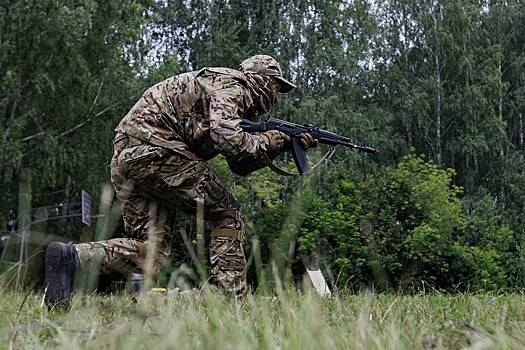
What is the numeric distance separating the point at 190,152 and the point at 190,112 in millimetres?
235

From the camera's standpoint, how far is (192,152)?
15.7 feet

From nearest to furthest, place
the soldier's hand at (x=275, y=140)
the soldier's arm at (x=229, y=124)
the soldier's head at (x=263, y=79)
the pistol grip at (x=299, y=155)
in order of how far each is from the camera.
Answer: the soldier's arm at (x=229, y=124) → the soldier's head at (x=263, y=79) → the soldier's hand at (x=275, y=140) → the pistol grip at (x=299, y=155)

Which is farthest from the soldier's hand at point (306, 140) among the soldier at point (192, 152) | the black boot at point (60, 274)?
the black boot at point (60, 274)

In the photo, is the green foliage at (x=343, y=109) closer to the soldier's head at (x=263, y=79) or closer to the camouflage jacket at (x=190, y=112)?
the soldier's head at (x=263, y=79)

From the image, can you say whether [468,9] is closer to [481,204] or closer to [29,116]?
[481,204]

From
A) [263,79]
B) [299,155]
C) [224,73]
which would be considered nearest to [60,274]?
[224,73]

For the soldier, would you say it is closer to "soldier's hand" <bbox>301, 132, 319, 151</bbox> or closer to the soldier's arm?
the soldier's arm

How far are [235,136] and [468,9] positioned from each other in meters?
27.5

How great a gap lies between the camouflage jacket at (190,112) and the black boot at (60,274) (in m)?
0.82

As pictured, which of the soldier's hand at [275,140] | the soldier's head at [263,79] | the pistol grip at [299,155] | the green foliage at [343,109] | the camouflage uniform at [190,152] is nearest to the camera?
the camouflage uniform at [190,152]

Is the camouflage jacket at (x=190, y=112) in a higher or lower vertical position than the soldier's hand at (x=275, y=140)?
higher

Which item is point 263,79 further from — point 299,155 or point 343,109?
point 343,109

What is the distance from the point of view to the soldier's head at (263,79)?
478cm

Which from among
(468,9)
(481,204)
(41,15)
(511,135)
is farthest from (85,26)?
(511,135)
